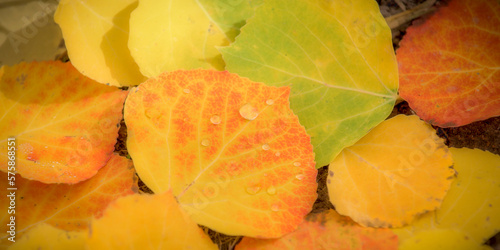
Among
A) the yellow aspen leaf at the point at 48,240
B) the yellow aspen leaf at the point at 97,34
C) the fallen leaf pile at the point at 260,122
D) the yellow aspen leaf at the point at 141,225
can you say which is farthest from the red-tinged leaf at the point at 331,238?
the yellow aspen leaf at the point at 97,34

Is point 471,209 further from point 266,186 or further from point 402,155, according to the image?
point 266,186

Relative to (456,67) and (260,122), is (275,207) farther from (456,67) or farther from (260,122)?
(456,67)

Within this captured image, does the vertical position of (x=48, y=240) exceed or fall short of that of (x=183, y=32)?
it falls short

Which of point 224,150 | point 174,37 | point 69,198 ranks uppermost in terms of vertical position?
point 174,37

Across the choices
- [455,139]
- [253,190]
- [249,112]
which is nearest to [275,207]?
[253,190]

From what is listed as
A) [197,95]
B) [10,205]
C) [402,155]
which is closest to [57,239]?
[10,205]

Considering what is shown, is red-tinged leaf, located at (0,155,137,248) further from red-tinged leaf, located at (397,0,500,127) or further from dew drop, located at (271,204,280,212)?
red-tinged leaf, located at (397,0,500,127)

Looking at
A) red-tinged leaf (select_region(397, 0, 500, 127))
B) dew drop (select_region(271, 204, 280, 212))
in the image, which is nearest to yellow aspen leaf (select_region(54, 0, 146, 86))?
dew drop (select_region(271, 204, 280, 212))
